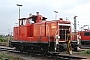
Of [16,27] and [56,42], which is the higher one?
[16,27]

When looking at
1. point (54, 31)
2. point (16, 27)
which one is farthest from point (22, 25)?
point (54, 31)

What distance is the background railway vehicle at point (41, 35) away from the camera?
50.8ft

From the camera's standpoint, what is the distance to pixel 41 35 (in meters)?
17.0

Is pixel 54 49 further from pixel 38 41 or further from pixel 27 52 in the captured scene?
pixel 27 52

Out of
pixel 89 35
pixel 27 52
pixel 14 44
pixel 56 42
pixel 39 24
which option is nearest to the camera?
pixel 56 42

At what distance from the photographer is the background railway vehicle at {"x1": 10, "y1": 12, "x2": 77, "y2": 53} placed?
50.8ft

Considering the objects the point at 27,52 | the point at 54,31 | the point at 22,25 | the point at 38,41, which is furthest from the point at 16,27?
the point at 54,31

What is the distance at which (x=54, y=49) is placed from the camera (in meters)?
15.0

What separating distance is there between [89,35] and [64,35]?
68.9 ft

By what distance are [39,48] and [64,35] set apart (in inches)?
96.2

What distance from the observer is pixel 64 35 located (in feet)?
53.6

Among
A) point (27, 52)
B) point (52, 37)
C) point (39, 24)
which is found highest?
point (39, 24)

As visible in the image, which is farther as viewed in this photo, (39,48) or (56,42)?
(39,48)

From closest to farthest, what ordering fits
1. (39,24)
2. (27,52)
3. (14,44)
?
(39,24), (27,52), (14,44)
